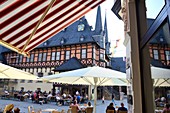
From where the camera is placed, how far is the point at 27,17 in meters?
2.38

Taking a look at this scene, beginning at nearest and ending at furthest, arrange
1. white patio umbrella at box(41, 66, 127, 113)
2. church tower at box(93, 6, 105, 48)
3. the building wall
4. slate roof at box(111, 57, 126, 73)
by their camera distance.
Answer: white patio umbrella at box(41, 66, 127, 113) < the building wall < church tower at box(93, 6, 105, 48) < slate roof at box(111, 57, 126, 73)

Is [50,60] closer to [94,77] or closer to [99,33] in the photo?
[99,33]

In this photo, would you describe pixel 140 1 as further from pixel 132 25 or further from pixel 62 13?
pixel 62 13

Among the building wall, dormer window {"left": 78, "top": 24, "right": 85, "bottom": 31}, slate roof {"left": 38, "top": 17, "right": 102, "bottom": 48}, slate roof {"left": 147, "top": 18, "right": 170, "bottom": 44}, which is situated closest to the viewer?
slate roof {"left": 147, "top": 18, "right": 170, "bottom": 44}

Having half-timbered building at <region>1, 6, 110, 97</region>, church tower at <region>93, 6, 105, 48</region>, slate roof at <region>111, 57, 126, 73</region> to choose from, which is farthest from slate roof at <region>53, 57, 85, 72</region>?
slate roof at <region>111, 57, 126, 73</region>

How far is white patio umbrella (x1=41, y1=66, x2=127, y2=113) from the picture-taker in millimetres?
4980

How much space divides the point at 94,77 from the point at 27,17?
4690mm

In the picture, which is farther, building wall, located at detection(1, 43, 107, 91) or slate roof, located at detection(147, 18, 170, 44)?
building wall, located at detection(1, 43, 107, 91)

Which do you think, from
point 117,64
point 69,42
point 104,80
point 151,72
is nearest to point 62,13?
point 151,72

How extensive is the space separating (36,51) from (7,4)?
2664 cm

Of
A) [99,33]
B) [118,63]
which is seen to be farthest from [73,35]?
[118,63]

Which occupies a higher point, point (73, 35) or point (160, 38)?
point (73, 35)

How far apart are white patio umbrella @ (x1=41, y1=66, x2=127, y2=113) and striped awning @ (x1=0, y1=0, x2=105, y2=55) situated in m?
2.31

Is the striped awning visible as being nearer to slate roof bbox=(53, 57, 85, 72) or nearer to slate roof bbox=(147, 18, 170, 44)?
slate roof bbox=(147, 18, 170, 44)
